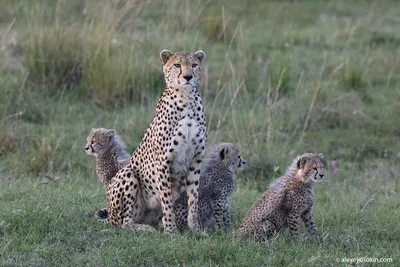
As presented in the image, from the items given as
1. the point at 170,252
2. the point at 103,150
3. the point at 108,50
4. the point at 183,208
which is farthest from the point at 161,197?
the point at 108,50

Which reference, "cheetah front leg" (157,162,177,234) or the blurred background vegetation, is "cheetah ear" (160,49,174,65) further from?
the blurred background vegetation

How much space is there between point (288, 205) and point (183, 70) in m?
1.14

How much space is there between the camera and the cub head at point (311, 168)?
230 inches

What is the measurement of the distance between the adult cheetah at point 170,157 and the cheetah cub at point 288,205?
0.41m

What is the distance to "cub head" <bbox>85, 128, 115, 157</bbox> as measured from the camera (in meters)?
6.64

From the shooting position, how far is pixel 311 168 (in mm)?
5852

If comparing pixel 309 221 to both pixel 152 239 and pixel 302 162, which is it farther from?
pixel 152 239

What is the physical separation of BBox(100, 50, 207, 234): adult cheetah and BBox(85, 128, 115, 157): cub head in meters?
0.80

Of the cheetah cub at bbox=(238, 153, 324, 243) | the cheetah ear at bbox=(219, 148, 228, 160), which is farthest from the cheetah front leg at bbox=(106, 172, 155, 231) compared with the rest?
the cheetah ear at bbox=(219, 148, 228, 160)

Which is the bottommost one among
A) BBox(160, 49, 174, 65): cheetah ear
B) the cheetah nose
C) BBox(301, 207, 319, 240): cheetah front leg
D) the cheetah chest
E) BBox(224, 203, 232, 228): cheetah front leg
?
BBox(224, 203, 232, 228): cheetah front leg

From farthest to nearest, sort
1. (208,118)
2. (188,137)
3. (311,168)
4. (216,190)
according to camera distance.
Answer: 1. (208,118)
2. (216,190)
3. (311,168)
4. (188,137)

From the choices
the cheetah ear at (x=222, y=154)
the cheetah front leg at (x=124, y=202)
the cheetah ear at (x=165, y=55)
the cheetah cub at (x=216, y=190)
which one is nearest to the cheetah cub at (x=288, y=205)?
the cheetah cub at (x=216, y=190)

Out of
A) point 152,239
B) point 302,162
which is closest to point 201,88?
point 302,162

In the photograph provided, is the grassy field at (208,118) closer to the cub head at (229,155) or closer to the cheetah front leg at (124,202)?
the cheetah front leg at (124,202)
